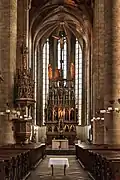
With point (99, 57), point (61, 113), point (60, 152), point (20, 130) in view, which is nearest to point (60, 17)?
point (61, 113)

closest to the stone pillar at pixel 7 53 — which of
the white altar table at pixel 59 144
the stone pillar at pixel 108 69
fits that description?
the stone pillar at pixel 108 69

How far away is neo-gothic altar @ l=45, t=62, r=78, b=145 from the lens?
148 ft

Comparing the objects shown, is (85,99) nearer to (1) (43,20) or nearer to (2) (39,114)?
(2) (39,114)

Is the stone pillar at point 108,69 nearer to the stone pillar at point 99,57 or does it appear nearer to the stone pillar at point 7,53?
the stone pillar at point 7,53

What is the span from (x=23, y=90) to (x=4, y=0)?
16.3 feet

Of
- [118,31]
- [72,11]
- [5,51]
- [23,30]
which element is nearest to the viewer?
[118,31]

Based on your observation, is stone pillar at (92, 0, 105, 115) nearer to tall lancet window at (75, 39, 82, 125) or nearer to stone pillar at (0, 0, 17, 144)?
stone pillar at (0, 0, 17, 144)

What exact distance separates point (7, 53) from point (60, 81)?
878 inches

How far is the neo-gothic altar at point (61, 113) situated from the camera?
45188 mm

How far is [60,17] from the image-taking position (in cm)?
4653

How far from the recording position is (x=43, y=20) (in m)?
45.2

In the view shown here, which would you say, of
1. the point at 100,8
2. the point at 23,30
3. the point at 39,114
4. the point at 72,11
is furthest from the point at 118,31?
the point at 39,114

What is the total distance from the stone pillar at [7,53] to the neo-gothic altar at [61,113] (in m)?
19.7

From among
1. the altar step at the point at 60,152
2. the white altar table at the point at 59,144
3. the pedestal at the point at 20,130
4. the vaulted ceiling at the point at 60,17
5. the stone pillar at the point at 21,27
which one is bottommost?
the altar step at the point at 60,152
